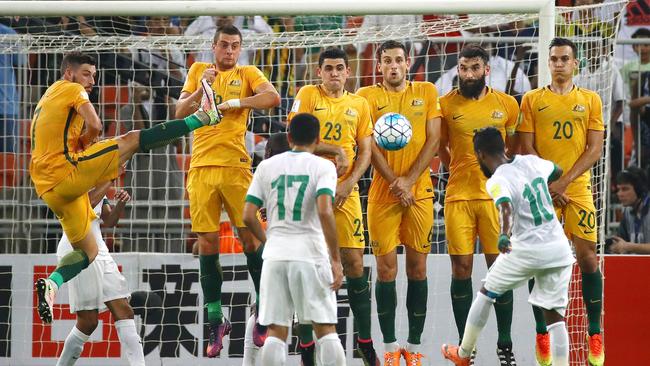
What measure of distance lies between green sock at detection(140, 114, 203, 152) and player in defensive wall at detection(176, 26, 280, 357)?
20.9 inches

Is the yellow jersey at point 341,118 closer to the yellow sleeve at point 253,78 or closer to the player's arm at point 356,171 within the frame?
the player's arm at point 356,171

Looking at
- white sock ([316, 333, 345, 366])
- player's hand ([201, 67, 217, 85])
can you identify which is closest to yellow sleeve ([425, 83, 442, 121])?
player's hand ([201, 67, 217, 85])

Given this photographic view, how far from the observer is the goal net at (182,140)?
11680mm

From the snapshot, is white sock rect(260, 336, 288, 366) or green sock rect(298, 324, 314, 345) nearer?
white sock rect(260, 336, 288, 366)

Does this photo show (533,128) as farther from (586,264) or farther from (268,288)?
(268,288)

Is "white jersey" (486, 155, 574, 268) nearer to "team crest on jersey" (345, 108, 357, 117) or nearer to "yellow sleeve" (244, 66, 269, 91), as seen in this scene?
"team crest on jersey" (345, 108, 357, 117)

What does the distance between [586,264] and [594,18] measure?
2.94 metres

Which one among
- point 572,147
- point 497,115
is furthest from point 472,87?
point 572,147

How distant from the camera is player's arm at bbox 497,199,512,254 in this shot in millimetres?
8461

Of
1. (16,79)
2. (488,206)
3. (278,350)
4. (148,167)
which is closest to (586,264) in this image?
(488,206)

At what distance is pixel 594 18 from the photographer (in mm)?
11773

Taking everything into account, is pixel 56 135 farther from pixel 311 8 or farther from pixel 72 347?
pixel 311 8

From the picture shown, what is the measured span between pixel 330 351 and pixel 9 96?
19.3ft

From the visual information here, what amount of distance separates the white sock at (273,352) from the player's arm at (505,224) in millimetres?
1745
